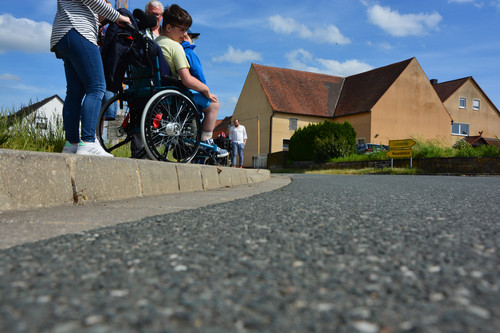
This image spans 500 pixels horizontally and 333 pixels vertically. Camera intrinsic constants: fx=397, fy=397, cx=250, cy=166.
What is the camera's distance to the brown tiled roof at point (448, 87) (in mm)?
36219

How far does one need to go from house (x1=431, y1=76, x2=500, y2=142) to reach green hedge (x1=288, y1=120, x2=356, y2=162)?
18117 mm

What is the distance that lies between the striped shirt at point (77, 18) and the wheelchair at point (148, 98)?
361 mm

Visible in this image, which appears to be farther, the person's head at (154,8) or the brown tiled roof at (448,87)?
the brown tiled roof at (448,87)

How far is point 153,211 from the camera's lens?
2.71 meters

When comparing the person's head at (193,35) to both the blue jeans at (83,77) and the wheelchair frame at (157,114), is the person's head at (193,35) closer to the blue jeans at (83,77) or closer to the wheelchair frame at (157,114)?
the wheelchair frame at (157,114)

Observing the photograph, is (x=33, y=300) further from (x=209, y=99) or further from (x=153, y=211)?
(x=209, y=99)

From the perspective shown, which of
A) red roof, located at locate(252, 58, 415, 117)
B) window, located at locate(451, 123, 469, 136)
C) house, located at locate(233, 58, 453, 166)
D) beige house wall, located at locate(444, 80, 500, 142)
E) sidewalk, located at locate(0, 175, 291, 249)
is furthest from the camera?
beige house wall, located at locate(444, 80, 500, 142)

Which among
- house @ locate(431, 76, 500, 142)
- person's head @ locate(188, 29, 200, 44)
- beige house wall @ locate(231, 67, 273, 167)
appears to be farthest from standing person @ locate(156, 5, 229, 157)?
house @ locate(431, 76, 500, 142)

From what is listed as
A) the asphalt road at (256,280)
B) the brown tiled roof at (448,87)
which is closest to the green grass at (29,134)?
the asphalt road at (256,280)

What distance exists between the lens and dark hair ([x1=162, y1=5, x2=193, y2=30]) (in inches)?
184

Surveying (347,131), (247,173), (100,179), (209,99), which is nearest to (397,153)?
(347,131)

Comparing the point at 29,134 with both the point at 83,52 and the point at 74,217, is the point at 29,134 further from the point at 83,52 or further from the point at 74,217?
the point at 74,217

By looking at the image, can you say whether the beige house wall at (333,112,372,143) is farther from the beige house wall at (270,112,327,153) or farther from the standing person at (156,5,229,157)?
the standing person at (156,5,229,157)

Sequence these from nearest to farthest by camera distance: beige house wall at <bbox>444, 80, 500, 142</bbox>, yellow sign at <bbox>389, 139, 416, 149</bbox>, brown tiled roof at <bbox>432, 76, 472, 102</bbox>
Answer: yellow sign at <bbox>389, 139, 416, 149</bbox>
beige house wall at <bbox>444, 80, 500, 142</bbox>
brown tiled roof at <bbox>432, 76, 472, 102</bbox>
